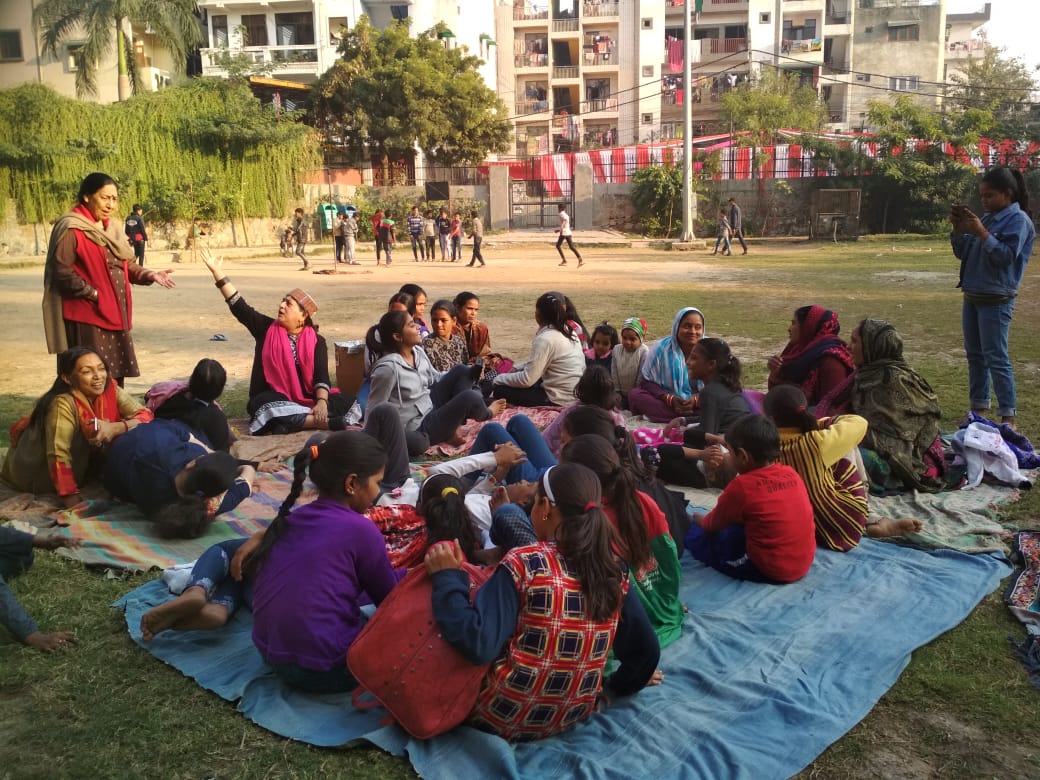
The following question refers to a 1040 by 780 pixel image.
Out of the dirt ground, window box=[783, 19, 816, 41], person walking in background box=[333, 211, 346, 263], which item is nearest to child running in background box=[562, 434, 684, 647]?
the dirt ground

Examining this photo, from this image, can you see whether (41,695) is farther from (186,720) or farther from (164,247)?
(164,247)

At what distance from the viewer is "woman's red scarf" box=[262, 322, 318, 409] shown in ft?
21.2

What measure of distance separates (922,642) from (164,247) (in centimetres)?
2909

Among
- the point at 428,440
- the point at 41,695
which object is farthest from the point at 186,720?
the point at 428,440

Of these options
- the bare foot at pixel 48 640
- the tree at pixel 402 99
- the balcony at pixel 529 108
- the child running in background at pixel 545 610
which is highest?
the balcony at pixel 529 108

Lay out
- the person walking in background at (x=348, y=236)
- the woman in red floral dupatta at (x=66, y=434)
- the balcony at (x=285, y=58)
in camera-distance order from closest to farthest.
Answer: the woman in red floral dupatta at (x=66, y=434) < the person walking in background at (x=348, y=236) < the balcony at (x=285, y=58)

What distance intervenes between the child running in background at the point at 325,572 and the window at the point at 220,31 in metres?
41.1

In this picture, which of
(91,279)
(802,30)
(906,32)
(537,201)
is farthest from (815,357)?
(906,32)

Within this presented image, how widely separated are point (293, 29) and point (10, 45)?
36.9ft

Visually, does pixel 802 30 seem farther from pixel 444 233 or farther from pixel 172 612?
pixel 172 612

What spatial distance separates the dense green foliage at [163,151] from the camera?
25.6 meters

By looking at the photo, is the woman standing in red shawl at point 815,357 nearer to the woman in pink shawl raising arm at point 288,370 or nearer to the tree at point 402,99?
the woman in pink shawl raising arm at point 288,370

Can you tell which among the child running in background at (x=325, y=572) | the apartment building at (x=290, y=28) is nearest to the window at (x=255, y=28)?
the apartment building at (x=290, y=28)

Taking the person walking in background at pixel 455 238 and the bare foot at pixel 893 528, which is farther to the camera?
the person walking in background at pixel 455 238
